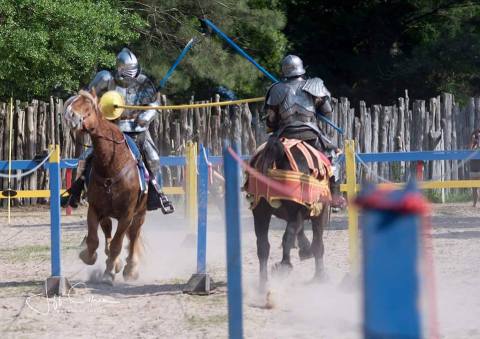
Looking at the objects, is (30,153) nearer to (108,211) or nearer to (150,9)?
(150,9)

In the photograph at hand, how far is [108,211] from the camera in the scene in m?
8.57

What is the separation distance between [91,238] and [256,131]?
10.2m

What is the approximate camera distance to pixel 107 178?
27.6 ft

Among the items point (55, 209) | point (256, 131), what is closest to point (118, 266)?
point (55, 209)

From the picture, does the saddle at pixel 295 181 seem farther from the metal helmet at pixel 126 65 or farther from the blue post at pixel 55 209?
the metal helmet at pixel 126 65

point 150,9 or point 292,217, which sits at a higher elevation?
point 150,9

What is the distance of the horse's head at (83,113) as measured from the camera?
7.93 m

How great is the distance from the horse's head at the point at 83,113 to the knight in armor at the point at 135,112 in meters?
1.04

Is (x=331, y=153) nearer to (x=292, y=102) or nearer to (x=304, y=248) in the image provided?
(x=292, y=102)

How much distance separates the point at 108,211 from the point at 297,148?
1.77m

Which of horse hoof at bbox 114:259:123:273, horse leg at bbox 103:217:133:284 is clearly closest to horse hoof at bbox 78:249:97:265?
horse leg at bbox 103:217:133:284

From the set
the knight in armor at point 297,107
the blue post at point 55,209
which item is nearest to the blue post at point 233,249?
the blue post at point 55,209

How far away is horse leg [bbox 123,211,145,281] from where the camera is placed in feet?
30.3

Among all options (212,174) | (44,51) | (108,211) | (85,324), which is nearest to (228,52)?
(44,51)
